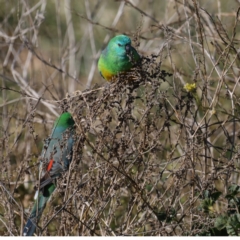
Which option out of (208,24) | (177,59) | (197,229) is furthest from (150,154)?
(177,59)

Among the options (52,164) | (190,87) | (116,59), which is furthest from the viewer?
(116,59)

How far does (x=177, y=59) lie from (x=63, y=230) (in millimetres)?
4921

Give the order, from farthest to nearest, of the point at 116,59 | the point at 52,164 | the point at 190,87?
1. the point at 116,59
2. the point at 52,164
3. the point at 190,87

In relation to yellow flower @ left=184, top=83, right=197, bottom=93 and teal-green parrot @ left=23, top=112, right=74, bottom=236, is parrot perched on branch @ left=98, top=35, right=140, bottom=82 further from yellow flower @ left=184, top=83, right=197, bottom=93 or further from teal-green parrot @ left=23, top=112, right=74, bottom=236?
yellow flower @ left=184, top=83, right=197, bottom=93

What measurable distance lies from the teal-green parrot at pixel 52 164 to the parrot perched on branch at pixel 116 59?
48 centimetres

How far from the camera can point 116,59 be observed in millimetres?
4516

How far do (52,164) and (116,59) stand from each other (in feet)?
3.11

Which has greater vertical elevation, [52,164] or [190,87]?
[190,87]

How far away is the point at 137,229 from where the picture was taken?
3887mm

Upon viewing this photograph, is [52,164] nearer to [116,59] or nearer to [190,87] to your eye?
[116,59]

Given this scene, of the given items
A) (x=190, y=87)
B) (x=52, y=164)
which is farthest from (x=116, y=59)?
(x=190, y=87)

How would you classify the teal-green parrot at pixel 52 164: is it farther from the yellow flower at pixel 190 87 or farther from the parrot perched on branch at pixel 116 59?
the yellow flower at pixel 190 87

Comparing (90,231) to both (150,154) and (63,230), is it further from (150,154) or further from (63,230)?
(150,154)

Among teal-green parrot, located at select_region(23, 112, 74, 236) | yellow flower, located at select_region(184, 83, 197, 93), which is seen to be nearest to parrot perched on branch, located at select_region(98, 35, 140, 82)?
teal-green parrot, located at select_region(23, 112, 74, 236)
